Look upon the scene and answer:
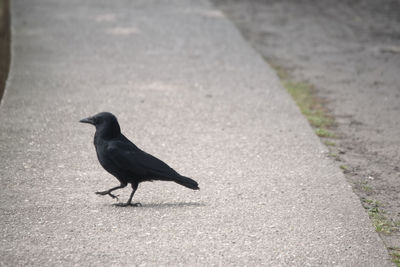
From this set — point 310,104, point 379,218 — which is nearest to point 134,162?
point 379,218

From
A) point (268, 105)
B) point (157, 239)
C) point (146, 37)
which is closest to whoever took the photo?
point (157, 239)

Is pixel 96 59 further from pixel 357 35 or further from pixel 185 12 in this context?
pixel 357 35

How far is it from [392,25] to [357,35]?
161cm

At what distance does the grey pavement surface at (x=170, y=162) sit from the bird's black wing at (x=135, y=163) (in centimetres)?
31

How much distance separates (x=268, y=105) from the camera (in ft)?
27.9

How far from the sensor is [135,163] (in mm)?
5203

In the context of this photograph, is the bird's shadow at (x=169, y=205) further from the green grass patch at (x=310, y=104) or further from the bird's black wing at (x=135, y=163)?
the green grass patch at (x=310, y=104)

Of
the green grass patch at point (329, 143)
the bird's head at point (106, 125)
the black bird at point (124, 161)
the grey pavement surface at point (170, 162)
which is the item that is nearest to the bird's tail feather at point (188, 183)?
the black bird at point (124, 161)

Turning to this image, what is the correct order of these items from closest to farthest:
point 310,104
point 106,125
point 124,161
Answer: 1. point 124,161
2. point 106,125
3. point 310,104

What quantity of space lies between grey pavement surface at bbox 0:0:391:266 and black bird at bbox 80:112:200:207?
0.27 meters

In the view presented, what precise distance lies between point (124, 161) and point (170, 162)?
1344 mm

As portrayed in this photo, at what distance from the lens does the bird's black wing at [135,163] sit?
5.18m

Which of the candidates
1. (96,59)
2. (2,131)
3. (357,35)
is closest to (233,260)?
(2,131)

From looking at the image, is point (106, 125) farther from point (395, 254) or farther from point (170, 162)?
point (395, 254)
